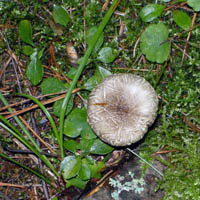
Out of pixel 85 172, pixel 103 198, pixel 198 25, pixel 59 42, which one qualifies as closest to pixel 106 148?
pixel 85 172

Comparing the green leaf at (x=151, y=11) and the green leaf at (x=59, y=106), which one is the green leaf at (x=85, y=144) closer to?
the green leaf at (x=59, y=106)

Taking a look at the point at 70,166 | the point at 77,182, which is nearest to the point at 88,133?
the point at 70,166

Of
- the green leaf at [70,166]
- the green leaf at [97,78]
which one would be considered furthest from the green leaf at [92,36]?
the green leaf at [70,166]

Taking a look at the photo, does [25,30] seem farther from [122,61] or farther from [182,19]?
[182,19]

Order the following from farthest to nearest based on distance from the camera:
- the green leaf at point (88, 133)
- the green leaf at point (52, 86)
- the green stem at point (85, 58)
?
the green leaf at point (52, 86)
the green leaf at point (88, 133)
the green stem at point (85, 58)

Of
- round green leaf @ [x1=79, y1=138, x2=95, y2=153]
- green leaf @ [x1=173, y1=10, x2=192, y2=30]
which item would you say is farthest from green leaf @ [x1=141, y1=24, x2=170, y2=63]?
round green leaf @ [x1=79, y1=138, x2=95, y2=153]

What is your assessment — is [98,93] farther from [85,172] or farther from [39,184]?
[39,184]

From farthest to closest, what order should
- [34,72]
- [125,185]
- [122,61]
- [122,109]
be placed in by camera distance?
[122,61] < [34,72] < [125,185] < [122,109]
